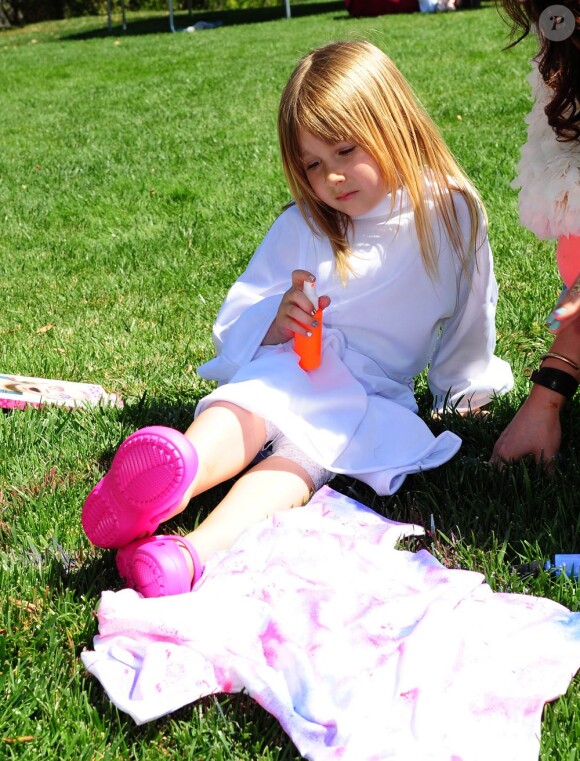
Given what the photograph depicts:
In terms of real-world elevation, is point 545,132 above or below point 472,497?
above

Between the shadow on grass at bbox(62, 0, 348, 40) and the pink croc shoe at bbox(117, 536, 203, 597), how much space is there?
49.8ft

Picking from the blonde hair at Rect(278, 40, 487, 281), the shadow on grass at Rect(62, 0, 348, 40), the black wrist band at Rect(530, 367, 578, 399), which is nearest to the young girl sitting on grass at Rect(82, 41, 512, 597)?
the blonde hair at Rect(278, 40, 487, 281)

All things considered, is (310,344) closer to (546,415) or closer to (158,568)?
(546,415)

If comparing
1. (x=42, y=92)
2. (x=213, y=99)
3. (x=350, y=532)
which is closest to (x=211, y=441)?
(x=350, y=532)

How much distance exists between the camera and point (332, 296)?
2.62 meters

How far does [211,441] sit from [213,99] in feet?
21.7

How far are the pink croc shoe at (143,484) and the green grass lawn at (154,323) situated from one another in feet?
0.55

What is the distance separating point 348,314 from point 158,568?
102 cm

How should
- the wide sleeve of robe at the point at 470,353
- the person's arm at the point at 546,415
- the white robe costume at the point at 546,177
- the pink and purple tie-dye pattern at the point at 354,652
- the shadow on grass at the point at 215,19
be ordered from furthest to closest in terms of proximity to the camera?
1. the shadow on grass at the point at 215,19
2. the wide sleeve of robe at the point at 470,353
3. the person's arm at the point at 546,415
4. the white robe costume at the point at 546,177
5. the pink and purple tie-dye pattern at the point at 354,652

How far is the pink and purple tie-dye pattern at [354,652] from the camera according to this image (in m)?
1.55

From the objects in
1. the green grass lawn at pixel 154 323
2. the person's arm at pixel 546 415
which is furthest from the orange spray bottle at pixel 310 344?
the person's arm at pixel 546 415

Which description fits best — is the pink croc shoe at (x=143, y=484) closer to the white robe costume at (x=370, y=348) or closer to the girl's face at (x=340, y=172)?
the white robe costume at (x=370, y=348)

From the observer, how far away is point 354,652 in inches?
68.2

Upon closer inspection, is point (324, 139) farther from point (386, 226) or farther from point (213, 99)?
point (213, 99)
